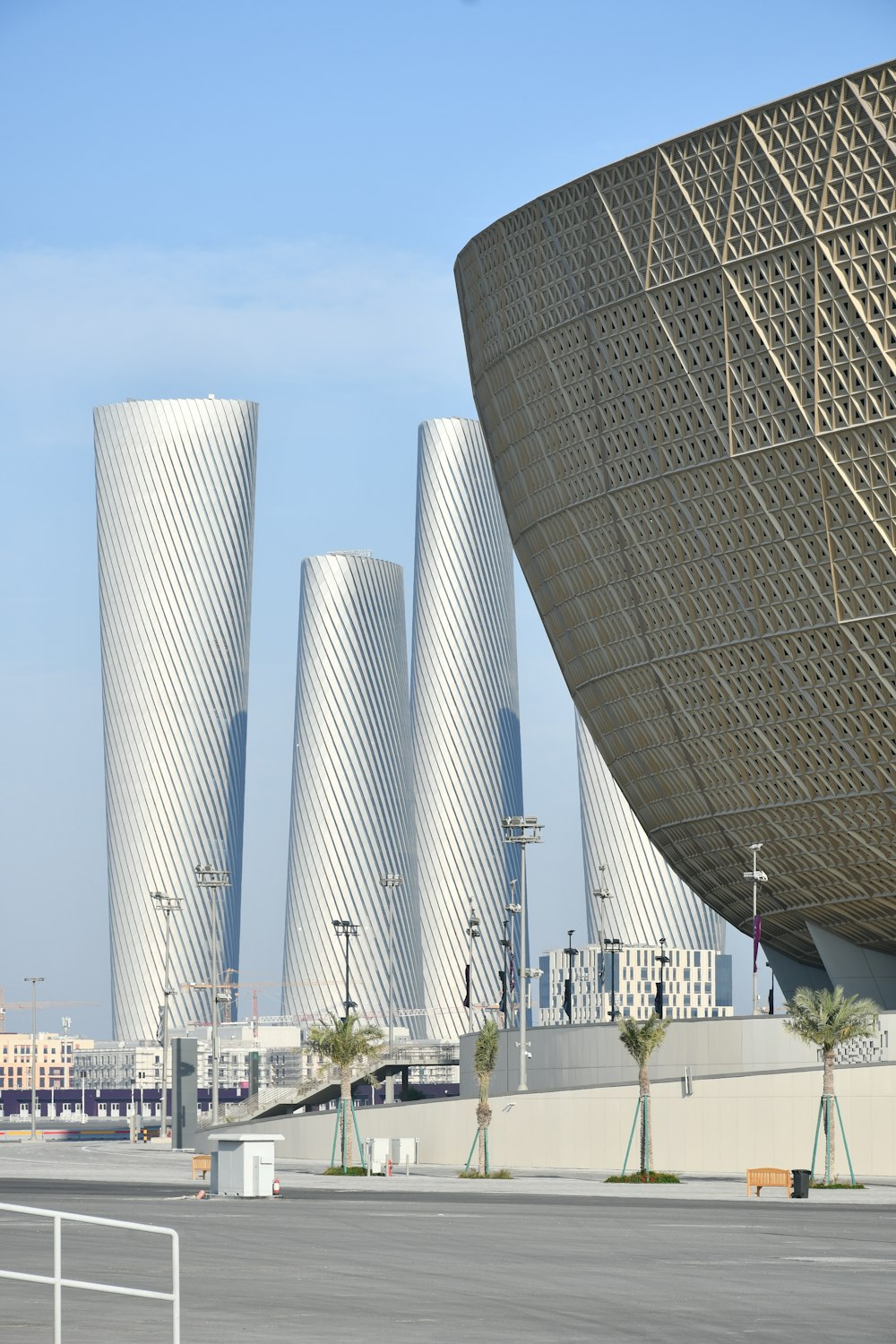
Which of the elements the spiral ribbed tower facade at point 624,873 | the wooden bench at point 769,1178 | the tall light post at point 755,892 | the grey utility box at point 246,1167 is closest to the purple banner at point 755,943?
the tall light post at point 755,892

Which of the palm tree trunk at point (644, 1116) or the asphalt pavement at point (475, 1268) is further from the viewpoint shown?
the palm tree trunk at point (644, 1116)

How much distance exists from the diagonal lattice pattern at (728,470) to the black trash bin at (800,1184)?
27496mm

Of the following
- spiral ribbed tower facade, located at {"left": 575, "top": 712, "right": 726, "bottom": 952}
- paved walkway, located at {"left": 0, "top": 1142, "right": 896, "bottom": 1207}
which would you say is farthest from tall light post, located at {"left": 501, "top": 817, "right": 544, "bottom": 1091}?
spiral ribbed tower facade, located at {"left": 575, "top": 712, "right": 726, "bottom": 952}

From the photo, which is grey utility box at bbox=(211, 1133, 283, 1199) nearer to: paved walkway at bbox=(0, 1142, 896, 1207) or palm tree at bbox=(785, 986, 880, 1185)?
paved walkway at bbox=(0, 1142, 896, 1207)

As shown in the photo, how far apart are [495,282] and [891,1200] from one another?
151 ft

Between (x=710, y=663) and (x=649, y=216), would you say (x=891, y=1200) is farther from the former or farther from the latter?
(x=649, y=216)

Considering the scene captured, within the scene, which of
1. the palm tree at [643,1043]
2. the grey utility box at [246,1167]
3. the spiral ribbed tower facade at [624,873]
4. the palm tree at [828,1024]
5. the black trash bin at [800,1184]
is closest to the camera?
the grey utility box at [246,1167]

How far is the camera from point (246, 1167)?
145 ft

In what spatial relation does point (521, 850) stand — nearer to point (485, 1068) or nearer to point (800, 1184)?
point (485, 1068)

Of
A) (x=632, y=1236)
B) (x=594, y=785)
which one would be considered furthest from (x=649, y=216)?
(x=594, y=785)

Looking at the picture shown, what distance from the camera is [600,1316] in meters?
→ 20.5

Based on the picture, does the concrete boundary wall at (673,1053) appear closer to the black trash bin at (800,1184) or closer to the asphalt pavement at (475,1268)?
the black trash bin at (800,1184)

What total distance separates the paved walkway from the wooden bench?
297 millimetres

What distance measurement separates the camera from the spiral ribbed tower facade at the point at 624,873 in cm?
18975
